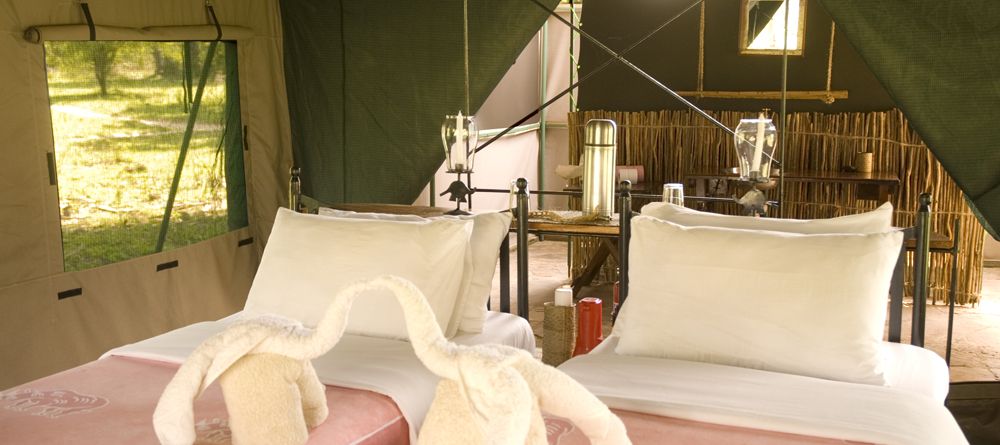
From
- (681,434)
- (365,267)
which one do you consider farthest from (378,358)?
(681,434)

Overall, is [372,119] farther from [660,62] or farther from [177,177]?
[660,62]

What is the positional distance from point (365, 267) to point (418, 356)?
1.20 m

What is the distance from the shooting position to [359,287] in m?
1.79

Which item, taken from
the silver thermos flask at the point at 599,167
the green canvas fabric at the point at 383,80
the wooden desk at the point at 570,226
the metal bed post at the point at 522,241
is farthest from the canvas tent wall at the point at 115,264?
the silver thermos flask at the point at 599,167

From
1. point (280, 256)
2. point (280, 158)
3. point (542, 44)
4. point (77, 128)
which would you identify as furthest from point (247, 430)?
point (542, 44)

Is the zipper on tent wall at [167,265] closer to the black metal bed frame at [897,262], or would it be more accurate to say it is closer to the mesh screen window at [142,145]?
the mesh screen window at [142,145]

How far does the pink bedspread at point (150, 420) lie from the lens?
2.00m

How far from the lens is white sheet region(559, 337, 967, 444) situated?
1.99 meters

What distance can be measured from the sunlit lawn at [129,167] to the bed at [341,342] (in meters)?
0.91

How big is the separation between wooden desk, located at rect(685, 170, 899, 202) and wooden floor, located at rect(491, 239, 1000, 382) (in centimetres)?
66

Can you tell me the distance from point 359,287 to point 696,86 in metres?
4.26

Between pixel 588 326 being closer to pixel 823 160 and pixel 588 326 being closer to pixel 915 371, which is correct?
pixel 915 371

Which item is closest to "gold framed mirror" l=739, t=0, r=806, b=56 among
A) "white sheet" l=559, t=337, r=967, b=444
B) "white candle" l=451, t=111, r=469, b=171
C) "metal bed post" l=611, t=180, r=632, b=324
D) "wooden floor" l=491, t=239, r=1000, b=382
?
"wooden floor" l=491, t=239, r=1000, b=382

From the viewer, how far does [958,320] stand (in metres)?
5.04
